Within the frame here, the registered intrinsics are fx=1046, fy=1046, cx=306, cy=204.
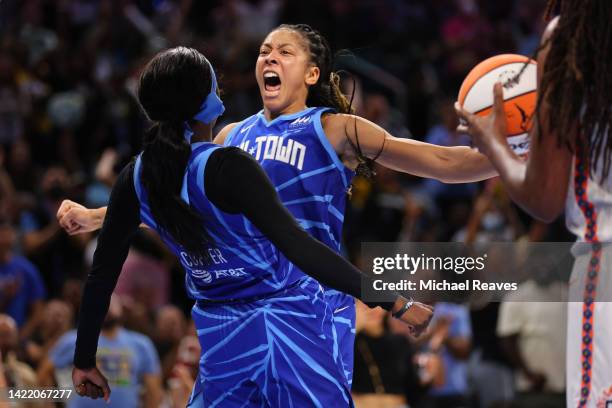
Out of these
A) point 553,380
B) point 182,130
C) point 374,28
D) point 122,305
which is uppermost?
point 374,28

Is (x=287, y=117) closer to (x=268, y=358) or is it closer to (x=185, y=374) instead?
(x=268, y=358)

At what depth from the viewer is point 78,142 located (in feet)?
34.1

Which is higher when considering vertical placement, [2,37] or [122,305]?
[2,37]

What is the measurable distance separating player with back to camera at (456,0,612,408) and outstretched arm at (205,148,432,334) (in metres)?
0.60

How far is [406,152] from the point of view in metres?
4.44

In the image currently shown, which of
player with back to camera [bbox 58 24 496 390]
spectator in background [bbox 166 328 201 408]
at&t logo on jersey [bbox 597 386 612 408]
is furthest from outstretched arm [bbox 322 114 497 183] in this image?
spectator in background [bbox 166 328 201 408]

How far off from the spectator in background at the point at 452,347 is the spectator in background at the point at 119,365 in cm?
223

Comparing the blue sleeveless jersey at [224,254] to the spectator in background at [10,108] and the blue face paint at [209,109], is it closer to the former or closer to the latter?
the blue face paint at [209,109]

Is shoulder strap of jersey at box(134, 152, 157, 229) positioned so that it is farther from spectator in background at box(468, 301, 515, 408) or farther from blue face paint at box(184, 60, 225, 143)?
spectator in background at box(468, 301, 515, 408)

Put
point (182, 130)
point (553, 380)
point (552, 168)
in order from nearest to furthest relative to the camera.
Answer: point (552, 168)
point (182, 130)
point (553, 380)

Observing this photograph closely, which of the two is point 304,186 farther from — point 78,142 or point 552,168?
point 78,142

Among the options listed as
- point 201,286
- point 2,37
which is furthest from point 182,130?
point 2,37

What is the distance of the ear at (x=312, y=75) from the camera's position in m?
4.73

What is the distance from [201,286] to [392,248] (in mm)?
1036
